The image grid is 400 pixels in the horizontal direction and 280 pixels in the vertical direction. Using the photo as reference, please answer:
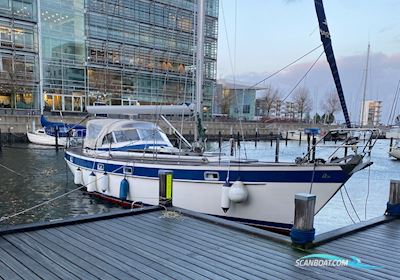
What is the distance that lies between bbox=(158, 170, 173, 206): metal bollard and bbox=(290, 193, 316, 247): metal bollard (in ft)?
9.92

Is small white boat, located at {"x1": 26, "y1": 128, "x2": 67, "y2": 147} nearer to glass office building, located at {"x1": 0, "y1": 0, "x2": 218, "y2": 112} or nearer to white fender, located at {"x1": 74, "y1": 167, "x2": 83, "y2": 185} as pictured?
glass office building, located at {"x1": 0, "y1": 0, "x2": 218, "y2": 112}

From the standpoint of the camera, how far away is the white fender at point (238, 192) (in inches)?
317

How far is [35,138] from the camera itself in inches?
1259

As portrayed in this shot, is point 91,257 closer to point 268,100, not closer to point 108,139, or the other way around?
point 108,139

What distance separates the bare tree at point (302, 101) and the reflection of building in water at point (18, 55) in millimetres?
60852

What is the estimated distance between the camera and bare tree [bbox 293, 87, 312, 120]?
80.5m

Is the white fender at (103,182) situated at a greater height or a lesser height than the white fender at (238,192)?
lesser

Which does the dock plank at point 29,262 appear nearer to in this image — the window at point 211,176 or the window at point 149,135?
the window at point 211,176

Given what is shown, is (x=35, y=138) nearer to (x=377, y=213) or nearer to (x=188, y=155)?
(x=188, y=155)

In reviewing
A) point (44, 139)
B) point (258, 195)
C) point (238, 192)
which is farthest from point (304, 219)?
point (44, 139)

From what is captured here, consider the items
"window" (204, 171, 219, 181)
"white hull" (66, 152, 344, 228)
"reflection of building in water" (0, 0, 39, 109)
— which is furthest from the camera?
"reflection of building in water" (0, 0, 39, 109)

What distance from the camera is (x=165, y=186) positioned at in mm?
7059

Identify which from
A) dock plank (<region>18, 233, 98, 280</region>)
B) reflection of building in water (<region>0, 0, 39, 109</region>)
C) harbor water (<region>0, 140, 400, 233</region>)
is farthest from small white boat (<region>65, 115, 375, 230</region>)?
reflection of building in water (<region>0, 0, 39, 109</region>)

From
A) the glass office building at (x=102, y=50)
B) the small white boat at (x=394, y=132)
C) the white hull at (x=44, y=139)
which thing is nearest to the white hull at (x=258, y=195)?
the small white boat at (x=394, y=132)
